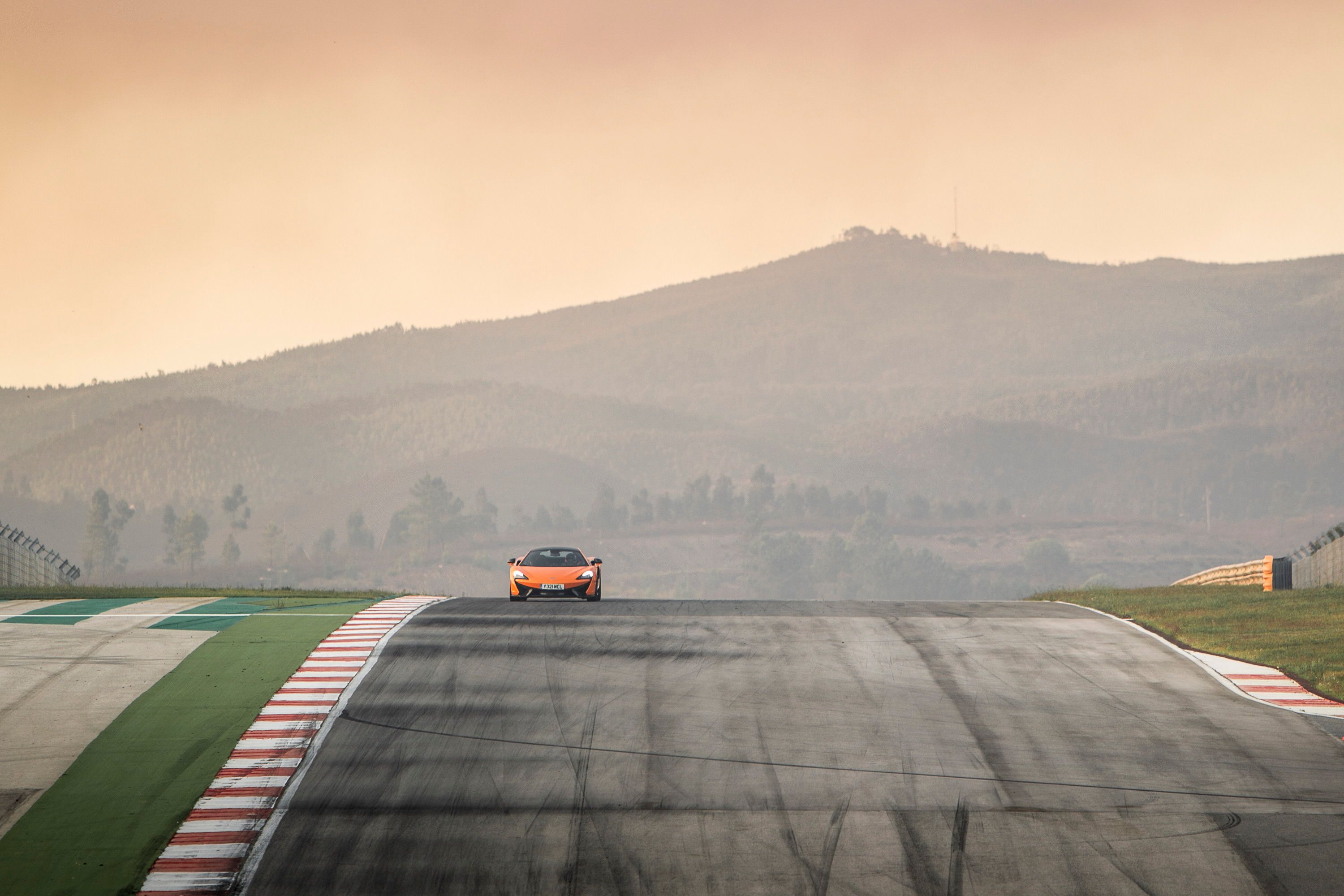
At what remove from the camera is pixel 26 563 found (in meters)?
43.7

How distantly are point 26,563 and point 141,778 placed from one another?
33586mm

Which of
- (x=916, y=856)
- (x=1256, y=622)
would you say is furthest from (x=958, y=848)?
(x=1256, y=622)

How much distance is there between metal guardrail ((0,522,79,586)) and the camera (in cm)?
4050

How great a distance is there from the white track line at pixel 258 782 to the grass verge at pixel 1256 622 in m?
15.3

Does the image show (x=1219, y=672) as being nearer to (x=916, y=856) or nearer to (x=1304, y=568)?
(x=916, y=856)

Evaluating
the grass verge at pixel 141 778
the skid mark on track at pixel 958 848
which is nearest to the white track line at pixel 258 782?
the grass verge at pixel 141 778

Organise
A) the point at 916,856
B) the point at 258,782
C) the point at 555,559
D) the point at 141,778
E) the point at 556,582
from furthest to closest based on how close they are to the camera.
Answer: the point at 555,559 < the point at 556,582 < the point at 141,778 < the point at 258,782 < the point at 916,856

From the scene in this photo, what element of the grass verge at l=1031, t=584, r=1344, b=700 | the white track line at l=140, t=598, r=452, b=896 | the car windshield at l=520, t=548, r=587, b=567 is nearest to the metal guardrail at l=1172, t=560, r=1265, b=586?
the grass verge at l=1031, t=584, r=1344, b=700

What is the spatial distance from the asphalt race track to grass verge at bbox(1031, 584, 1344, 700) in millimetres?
1670

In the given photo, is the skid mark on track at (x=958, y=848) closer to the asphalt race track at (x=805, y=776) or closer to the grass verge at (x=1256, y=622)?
the asphalt race track at (x=805, y=776)

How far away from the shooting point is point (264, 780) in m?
14.6

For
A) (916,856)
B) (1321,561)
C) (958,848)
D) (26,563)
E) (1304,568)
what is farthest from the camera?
(26,563)

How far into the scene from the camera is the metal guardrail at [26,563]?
40500mm

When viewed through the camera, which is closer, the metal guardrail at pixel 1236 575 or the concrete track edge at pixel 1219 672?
the concrete track edge at pixel 1219 672
